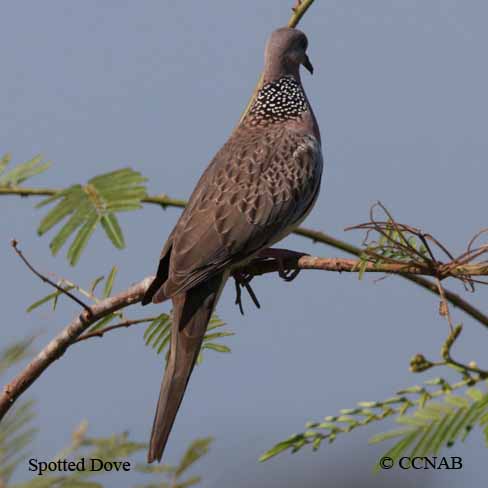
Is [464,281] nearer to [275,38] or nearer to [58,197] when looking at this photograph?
[58,197]

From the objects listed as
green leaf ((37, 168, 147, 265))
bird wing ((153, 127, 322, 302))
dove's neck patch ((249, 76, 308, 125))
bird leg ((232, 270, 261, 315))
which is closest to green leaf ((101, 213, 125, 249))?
green leaf ((37, 168, 147, 265))

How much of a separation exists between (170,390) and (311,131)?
2744mm

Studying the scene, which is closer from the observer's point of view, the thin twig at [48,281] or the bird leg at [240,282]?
the thin twig at [48,281]

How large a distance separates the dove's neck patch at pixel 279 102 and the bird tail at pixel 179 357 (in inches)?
82.0

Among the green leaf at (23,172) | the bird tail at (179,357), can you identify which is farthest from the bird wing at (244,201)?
the green leaf at (23,172)

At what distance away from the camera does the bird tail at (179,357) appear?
12.8ft

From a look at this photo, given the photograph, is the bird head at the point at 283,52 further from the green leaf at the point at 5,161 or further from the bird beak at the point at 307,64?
the green leaf at the point at 5,161

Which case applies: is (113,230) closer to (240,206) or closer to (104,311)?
(104,311)

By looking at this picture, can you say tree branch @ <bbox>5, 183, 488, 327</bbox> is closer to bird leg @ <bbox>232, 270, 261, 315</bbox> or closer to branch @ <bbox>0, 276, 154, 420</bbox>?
branch @ <bbox>0, 276, 154, 420</bbox>

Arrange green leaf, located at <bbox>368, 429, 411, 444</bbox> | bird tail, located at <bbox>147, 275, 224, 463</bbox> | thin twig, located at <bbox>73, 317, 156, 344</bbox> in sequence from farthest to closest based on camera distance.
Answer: bird tail, located at <bbox>147, 275, 224, 463</bbox>, thin twig, located at <bbox>73, 317, 156, 344</bbox>, green leaf, located at <bbox>368, 429, 411, 444</bbox>

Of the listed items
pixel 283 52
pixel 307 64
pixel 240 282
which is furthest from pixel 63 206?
pixel 307 64

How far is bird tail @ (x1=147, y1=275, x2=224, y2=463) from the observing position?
3.89 metres

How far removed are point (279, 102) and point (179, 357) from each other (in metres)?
2.78

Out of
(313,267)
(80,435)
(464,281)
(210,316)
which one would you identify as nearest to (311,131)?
(210,316)
